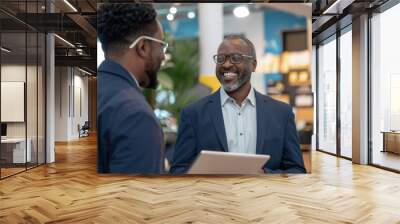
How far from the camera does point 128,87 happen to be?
16.8 feet

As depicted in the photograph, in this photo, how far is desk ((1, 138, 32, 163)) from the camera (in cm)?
718

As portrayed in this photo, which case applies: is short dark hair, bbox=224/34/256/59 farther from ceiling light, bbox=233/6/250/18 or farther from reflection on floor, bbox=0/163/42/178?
reflection on floor, bbox=0/163/42/178

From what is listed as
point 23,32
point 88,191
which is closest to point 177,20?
point 88,191

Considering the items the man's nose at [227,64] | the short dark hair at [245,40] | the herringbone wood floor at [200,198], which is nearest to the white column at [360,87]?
the herringbone wood floor at [200,198]

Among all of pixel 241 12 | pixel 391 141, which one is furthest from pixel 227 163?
pixel 391 141

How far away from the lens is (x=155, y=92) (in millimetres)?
5289

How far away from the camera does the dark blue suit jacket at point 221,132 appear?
525 cm

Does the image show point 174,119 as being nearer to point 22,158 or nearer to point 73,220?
point 73,220

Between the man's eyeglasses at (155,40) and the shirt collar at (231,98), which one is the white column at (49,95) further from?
the shirt collar at (231,98)

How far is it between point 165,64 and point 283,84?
148cm

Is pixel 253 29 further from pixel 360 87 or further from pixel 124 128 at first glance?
pixel 360 87

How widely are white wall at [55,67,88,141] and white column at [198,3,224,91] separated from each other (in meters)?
11.9

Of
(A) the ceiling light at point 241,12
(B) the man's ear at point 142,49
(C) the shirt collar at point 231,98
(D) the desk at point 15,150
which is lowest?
(D) the desk at point 15,150

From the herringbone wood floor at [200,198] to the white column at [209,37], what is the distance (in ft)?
4.76
